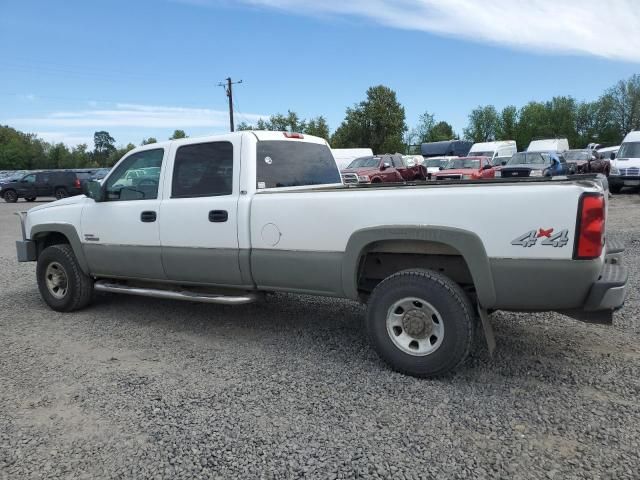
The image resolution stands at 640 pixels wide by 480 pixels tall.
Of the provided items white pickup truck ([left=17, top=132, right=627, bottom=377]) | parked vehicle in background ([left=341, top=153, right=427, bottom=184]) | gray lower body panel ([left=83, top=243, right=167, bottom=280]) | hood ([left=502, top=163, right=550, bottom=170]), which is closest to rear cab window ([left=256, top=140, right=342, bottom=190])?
white pickup truck ([left=17, top=132, right=627, bottom=377])

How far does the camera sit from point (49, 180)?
2797 centimetres

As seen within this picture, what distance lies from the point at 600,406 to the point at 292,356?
227cm

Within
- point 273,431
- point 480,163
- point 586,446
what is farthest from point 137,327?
point 480,163

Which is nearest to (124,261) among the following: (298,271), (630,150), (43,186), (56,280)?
(56,280)

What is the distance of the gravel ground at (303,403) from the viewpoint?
9.10ft

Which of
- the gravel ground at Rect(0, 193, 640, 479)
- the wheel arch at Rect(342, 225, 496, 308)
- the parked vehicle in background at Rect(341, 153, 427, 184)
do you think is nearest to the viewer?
the gravel ground at Rect(0, 193, 640, 479)

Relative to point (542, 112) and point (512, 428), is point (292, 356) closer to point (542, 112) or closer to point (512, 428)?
point (512, 428)

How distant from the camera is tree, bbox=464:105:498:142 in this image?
8549cm

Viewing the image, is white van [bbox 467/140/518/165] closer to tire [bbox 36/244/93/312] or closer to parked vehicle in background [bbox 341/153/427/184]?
parked vehicle in background [bbox 341/153/427/184]

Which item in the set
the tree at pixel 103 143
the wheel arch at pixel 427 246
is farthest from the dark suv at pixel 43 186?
the tree at pixel 103 143

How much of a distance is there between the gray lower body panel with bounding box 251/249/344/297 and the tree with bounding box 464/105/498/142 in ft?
283

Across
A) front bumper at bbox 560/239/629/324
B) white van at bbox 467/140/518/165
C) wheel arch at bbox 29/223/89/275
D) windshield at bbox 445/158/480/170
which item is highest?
white van at bbox 467/140/518/165

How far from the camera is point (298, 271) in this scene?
13.6 ft

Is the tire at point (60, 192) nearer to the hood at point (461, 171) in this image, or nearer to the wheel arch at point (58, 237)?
the hood at point (461, 171)
